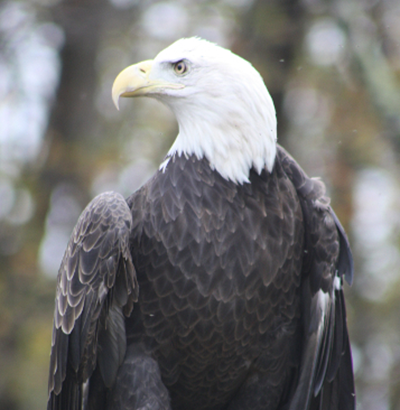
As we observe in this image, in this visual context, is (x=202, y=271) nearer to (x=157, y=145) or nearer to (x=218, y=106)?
(x=218, y=106)

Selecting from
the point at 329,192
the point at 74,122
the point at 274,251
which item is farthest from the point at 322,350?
the point at 74,122

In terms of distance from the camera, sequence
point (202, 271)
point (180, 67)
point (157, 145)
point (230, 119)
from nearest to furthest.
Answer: point (202, 271), point (230, 119), point (180, 67), point (157, 145)

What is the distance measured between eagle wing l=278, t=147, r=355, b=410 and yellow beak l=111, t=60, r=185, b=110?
0.76 metres

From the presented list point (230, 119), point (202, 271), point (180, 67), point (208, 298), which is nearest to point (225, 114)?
point (230, 119)

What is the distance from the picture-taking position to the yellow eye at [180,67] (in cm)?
355

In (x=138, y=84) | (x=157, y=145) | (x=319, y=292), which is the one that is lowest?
(x=319, y=292)

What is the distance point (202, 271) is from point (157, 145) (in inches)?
232

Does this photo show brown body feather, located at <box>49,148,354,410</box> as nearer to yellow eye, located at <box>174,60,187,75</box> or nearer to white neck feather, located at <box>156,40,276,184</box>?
white neck feather, located at <box>156,40,276,184</box>

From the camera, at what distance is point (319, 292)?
11.8ft

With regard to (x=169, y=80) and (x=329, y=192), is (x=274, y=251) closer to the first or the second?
(x=169, y=80)

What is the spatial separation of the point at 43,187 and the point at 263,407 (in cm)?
511

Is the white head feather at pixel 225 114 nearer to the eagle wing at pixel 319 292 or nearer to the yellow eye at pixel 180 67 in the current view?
the yellow eye at pixel 180 67

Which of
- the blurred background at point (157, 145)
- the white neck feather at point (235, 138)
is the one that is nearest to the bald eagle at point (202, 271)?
the white neck feather at point (235, 138)

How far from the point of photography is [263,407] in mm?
3619
